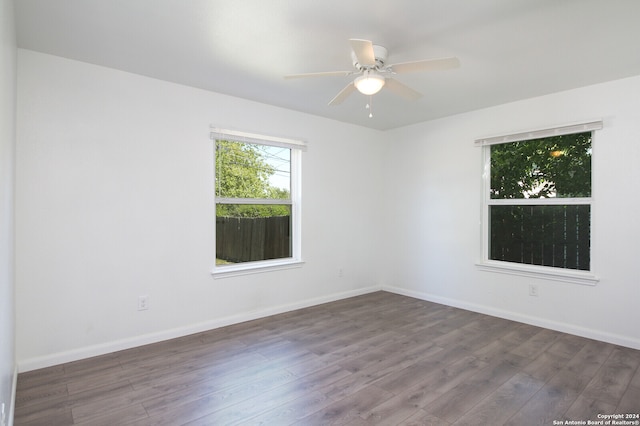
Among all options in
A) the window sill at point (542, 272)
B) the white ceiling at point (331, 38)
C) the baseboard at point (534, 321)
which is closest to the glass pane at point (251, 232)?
the white ceiling at point (331, 38)

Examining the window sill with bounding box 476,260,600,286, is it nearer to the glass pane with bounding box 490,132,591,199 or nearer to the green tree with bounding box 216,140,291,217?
the glass pane with bounding box 490,132,591,199

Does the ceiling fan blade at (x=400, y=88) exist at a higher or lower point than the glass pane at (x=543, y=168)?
higher

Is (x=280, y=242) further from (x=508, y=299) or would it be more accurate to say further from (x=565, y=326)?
(x=565, y=326)

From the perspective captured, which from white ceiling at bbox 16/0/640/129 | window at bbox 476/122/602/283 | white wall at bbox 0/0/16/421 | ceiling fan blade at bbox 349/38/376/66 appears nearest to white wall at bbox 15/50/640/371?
window at bbox 476/122/602/283

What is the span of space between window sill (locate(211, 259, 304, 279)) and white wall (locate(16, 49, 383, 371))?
0.07 metres

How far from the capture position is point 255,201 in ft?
13.1

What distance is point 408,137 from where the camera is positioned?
4.95 m

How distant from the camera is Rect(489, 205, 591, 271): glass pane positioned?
3.49 metres

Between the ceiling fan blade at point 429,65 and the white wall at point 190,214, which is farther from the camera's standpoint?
the white wall at point 190,214

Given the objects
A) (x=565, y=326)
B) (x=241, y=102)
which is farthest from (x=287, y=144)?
(x=565, y=326)

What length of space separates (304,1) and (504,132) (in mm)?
2946

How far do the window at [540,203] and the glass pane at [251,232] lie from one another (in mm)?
2514

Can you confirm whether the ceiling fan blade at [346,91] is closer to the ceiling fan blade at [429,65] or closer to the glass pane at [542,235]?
the ceiling fan blade at [429,65]

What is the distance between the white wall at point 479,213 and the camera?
3.15 metres
